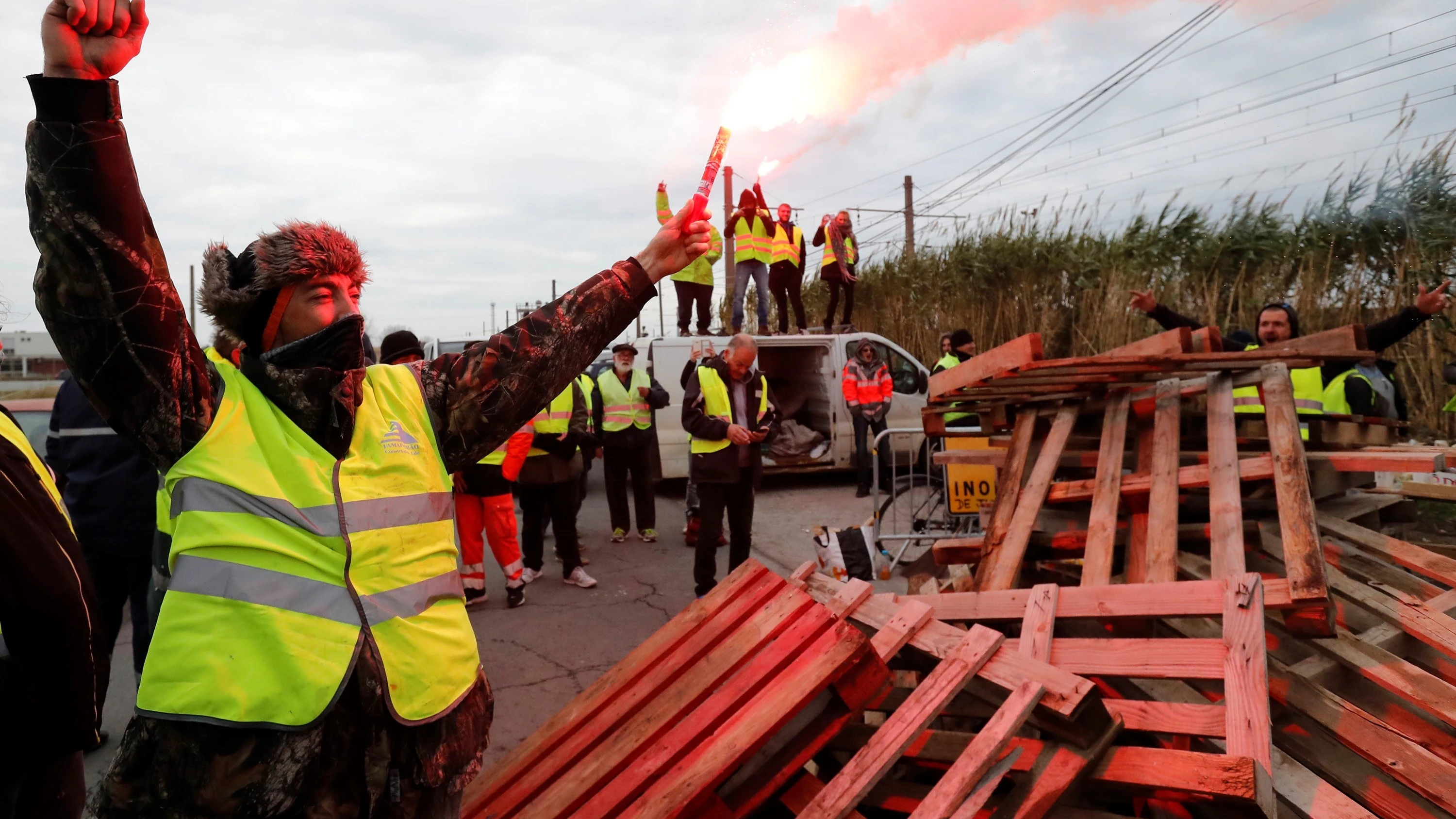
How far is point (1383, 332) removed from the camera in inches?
219

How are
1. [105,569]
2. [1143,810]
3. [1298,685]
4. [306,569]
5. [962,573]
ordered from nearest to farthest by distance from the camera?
[306,569] → [1143,810] → [1298,685] → [105,569] → [962,573]

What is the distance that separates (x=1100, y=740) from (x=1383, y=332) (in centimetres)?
458

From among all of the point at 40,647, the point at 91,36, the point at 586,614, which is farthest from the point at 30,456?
the point at 586,614

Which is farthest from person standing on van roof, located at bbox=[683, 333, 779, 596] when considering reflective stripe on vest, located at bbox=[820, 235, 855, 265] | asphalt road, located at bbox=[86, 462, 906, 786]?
reflective stripe on vest, located at bbox=[820, 235, 855, 265]

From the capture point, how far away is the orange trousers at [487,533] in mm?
6098

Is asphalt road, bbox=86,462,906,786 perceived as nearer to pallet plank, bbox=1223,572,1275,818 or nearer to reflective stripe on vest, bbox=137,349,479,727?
reflective stripe on vest, bbox=137,349,479,727

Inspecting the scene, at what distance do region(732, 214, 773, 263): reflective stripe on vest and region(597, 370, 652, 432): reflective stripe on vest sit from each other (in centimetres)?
408

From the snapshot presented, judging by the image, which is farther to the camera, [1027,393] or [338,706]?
[1027,393]

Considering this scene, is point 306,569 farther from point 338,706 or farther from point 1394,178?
point 1394,178

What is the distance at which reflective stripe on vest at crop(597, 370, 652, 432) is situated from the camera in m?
8.55

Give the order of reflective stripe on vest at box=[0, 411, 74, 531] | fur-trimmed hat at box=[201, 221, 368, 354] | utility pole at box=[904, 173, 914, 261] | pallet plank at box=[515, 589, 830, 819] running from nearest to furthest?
fur-trimmed hat at box=[201, 221, 368, 354] → reflective stripe on vest at box=[0, 411, 74, 531] → pallet plank at box=[515, 589, 830, 819] → utility pole at box=[904, 173, 914, 261]

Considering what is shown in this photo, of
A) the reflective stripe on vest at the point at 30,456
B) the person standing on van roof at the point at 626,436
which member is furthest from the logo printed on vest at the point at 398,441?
the person standing on van roof at the point at 626,436

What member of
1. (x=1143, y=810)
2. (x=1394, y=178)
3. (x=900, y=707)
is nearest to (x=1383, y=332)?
(x=1143, y=810)

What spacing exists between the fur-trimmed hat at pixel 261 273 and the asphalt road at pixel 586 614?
2150 millimetres
